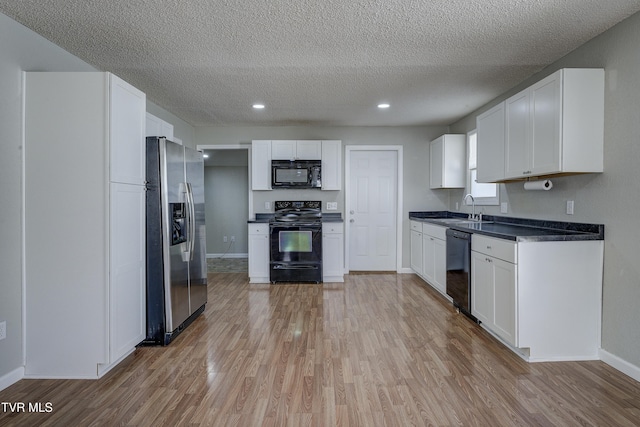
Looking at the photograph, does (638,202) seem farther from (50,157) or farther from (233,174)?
(233,174)

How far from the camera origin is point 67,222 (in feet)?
7.43

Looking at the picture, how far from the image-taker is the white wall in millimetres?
2217

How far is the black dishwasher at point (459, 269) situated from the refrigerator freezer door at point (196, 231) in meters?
2.60

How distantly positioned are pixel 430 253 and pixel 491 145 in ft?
5.35

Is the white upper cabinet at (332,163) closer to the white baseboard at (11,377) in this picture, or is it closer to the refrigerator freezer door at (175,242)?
the refrigerator freezer door at (175,242)

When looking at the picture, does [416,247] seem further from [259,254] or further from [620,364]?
[620,364]

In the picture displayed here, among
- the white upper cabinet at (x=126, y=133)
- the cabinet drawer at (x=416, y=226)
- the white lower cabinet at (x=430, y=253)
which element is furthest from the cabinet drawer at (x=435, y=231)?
the white upper cabinet at (x=126, y=133)

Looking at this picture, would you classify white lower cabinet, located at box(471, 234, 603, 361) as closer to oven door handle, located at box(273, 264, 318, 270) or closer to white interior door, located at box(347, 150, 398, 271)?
oven door handle, located at box(273, 264, 318, 270)

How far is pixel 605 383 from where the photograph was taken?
217 centimetres

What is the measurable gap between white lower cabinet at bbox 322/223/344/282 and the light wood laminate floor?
1645 millimetres

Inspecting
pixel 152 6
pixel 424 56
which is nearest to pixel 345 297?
pixel 424 56

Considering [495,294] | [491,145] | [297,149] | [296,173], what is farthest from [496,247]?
[297,149]

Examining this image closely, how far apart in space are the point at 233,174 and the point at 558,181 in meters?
5.97

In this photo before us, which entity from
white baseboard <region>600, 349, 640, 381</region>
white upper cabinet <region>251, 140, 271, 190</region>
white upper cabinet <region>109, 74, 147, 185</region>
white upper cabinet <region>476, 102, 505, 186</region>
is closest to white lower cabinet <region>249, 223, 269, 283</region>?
white upper cabinet <region>251, 140, 271, 190</region>
